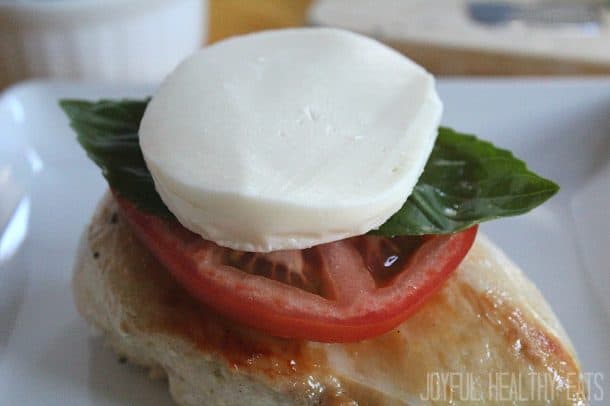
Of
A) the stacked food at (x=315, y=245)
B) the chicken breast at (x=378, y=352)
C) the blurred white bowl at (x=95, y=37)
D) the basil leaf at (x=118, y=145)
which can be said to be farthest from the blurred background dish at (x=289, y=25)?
the chicken breast at (x=378, y=352)

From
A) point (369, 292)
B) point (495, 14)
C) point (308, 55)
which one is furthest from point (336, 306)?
point (495, 14)

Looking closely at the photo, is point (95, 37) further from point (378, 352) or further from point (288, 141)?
point (378, 352)

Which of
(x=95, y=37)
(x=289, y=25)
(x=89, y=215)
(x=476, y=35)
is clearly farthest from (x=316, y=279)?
(x=289, y=25)

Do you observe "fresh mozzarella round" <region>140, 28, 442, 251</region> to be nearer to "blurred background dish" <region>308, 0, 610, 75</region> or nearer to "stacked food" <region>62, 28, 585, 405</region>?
"stacked food" <region>62, 28, 585, 405</region>

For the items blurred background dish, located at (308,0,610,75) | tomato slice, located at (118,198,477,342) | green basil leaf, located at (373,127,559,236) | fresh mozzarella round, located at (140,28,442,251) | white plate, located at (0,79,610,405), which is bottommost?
white plate, located at (0,79,610,405)

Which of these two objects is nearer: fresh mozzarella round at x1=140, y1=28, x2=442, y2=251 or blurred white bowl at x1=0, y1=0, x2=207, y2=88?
fresh mozzarella round at x1=140, y1=28, x2=442, y2=251

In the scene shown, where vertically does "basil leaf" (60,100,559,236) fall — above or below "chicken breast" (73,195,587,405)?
above

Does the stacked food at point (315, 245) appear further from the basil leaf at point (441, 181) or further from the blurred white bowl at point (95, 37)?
the blurred white bowl at point (95, 37)

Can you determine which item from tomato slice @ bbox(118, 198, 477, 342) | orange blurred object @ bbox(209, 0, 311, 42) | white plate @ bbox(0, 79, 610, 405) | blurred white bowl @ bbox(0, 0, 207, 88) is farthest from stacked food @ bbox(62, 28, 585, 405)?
orange blurred object @ bbox(209, 0, 311, 42)
